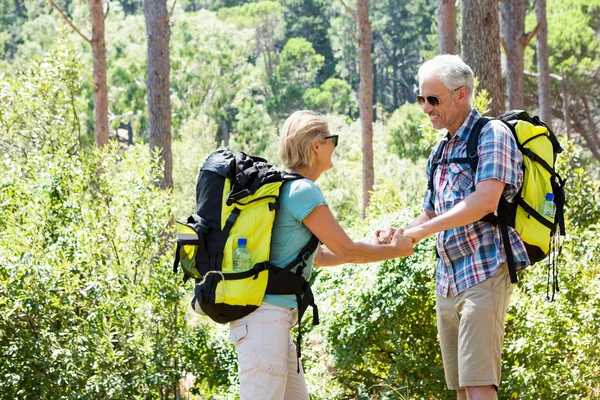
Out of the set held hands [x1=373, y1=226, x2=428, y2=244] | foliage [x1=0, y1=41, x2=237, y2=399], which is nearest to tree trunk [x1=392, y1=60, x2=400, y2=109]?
foliage [x1=0, y1=41, x2=237, y2=399]

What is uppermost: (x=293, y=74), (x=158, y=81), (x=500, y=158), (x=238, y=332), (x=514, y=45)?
(x=514, y=45)

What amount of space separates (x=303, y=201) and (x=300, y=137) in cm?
27

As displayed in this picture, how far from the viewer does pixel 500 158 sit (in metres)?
3.26

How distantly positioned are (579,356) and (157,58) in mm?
7219

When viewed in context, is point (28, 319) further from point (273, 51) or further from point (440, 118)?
point (273, 51)

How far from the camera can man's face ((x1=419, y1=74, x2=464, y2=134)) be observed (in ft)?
11.2

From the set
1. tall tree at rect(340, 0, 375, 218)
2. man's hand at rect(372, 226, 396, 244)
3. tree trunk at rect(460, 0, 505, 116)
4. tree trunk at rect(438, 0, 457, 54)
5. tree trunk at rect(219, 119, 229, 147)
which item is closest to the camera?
man's hand at rect(372, 226, 396, 244)

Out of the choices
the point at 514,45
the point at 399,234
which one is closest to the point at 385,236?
the point at 399,234

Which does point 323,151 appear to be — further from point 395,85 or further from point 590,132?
point 395,85

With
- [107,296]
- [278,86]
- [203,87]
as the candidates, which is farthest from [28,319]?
[278,86]

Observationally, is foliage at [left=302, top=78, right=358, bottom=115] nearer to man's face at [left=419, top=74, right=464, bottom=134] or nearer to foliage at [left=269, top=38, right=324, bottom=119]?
foliage at [left=269, top=38, right=324, bottom=119]

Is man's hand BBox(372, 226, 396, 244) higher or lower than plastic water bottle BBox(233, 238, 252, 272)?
lower

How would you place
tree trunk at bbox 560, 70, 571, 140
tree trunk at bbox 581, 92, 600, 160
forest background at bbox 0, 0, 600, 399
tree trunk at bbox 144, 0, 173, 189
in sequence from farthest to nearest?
tree trunk at bbox 581, 92, 600, 160 < tree trunk at bbox 560, 70, 571, 140 < tree trunk at bbox 144, 0, 173, 189 < forest background at bbox 0, 0, 600, 399

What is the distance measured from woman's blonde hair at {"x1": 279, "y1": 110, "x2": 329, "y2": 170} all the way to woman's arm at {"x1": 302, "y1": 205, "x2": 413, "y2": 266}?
0.23 m
